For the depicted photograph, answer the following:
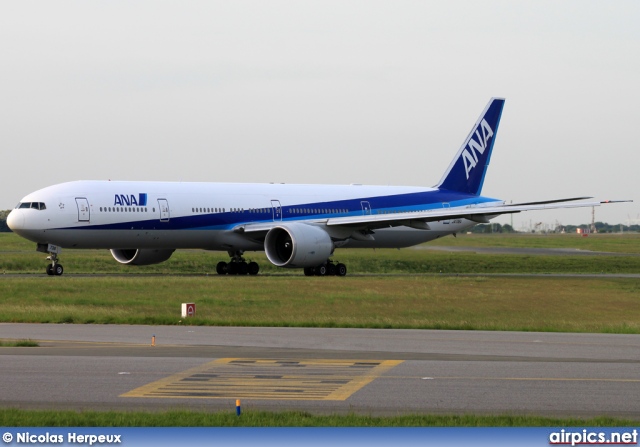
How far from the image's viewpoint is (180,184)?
42219 mm

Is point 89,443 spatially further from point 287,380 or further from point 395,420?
point 287,380

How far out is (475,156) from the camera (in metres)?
51.0

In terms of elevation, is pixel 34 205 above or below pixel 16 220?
above

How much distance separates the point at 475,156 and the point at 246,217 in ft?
45.3

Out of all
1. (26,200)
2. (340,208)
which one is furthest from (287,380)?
(340,208)

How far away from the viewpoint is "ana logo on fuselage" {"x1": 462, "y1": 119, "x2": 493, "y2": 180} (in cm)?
5062

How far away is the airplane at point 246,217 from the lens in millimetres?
38750

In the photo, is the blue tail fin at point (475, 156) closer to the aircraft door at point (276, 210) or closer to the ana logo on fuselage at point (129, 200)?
the aircraft door at point (276, 210)

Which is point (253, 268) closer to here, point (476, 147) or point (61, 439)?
point (476, 147)

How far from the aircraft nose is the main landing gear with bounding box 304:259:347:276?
11740 mm

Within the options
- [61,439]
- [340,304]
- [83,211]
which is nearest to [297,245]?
[83,211]

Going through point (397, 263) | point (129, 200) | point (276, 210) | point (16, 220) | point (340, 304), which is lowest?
point (340, 304)

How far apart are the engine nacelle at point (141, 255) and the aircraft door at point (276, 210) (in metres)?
4.68

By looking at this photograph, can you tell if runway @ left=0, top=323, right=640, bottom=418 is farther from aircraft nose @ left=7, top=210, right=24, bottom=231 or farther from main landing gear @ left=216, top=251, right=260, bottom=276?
main landing gear @ left=216, top=251, right=260, bottom=276
